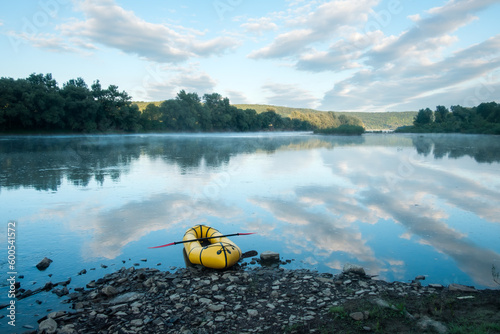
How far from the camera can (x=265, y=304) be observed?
5.56m

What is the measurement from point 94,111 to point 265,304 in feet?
267

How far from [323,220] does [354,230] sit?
1.23 m

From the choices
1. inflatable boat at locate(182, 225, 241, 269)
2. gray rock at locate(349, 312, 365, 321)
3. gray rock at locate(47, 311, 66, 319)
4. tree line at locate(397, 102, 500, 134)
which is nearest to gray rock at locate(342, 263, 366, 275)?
gray rock at locate(349, 312, 365, 321)

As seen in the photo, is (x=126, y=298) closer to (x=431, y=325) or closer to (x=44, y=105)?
(x=431, y=325)

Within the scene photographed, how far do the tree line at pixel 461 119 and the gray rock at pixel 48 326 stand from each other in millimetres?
115321

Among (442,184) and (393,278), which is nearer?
(393,278)

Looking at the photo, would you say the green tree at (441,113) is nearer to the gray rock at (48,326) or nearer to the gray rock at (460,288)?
the gray rock at (460,288)

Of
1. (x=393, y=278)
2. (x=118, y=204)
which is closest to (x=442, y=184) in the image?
(x=393, y=278)

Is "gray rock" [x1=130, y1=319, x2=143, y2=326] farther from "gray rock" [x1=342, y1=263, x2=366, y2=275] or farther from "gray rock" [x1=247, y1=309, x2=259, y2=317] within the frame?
"gray rock" [x1=342, y1=263, x2=366, y2=275]

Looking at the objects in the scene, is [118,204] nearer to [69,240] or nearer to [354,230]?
[69,240]

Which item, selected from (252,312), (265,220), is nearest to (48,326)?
(252,312)

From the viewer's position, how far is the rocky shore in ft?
15.7

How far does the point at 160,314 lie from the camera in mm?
5301

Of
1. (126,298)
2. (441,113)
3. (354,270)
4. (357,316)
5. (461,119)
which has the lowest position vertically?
(126,298)
